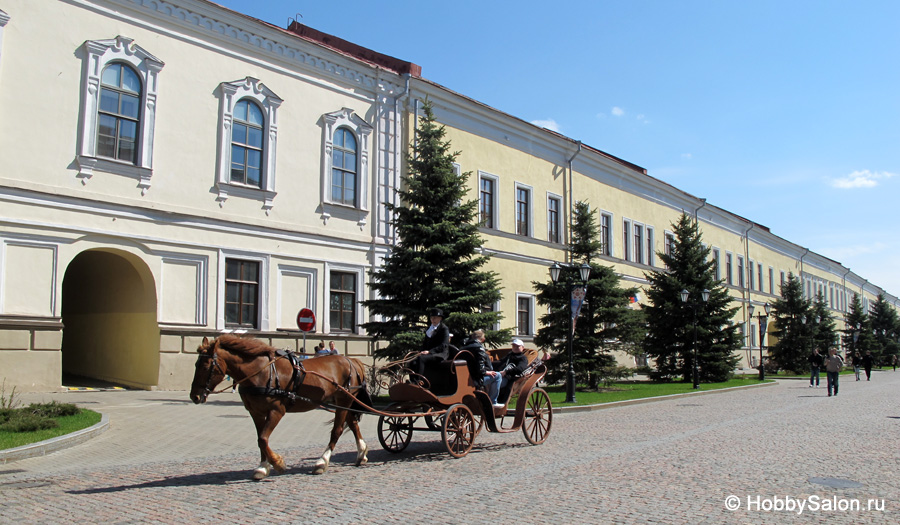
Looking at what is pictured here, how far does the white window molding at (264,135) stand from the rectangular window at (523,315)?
13.9m

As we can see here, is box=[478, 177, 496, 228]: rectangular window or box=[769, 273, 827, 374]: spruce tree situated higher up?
box=[478, 177, 496, 228]: rectangular window

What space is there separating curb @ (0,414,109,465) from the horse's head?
3.39 metres

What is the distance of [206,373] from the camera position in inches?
317

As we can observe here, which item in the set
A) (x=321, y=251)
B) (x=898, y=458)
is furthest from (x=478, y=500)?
(x=321, y=251)

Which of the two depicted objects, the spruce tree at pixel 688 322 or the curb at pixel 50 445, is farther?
the spruce tree at pixel 688 322

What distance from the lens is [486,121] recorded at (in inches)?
1256

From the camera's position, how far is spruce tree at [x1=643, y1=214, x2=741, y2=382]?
33.1 m

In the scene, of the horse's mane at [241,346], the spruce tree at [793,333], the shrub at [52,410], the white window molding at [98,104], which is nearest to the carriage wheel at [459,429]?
the horse's mane at [241,346]

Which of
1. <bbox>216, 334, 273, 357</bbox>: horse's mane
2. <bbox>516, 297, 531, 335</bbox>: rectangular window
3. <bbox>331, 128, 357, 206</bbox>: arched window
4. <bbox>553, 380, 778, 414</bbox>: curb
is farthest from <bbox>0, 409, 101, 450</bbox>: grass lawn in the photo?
Answer: <bbox>516, 297, 531, 335</bbox>: rectangular window

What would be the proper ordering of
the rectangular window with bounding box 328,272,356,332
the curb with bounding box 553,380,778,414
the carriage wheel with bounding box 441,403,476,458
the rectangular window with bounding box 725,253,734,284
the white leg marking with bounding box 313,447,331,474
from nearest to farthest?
the white leg marking with bounding box 313,447,331,474 → the carriage wheel with bounding box 441,403,476,458 → the curb with bounding box 553,380,778,414 → the rectangular window with bounding box 328,272,356,332 → the rectangular window with bounding box 725,253,734,284

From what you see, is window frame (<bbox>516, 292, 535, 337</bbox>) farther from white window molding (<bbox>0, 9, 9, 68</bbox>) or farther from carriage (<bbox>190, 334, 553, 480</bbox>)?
white window molding (<bbox>0, 9, 9, 68</bbox>)

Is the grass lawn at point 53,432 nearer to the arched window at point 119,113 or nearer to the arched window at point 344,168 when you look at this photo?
the arched window at point 119,113

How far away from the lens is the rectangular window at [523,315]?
109 ft

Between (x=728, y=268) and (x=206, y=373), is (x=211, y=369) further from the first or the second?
(x=728, y=268)
